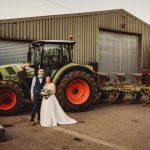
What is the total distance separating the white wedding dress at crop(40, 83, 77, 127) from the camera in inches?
355

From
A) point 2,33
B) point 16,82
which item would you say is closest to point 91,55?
point 2,33

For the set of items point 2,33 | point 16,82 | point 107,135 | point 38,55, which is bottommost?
point 107,135

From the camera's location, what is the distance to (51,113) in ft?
30.2

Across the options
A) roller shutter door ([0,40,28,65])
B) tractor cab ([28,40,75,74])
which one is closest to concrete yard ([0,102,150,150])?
tractor cab ([28,40,75,74])

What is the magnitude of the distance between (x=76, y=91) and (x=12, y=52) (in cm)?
607

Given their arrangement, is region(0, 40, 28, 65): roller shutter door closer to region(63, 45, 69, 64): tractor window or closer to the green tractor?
the green tractor

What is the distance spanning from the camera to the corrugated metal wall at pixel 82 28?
16281 millimetres

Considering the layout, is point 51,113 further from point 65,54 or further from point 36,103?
point 65,54

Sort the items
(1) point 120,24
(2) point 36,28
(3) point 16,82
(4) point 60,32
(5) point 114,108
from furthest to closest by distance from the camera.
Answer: (1) point 120,24, (4) point 60,32, (2) point 36,28, (5) point 114,108, (3) point 16,82

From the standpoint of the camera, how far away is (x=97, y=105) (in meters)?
13.1

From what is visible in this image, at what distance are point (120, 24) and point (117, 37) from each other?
92cm

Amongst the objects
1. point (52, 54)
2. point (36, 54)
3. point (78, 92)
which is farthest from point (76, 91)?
point (36, 54)

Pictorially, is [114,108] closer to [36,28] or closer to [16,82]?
[16,82]

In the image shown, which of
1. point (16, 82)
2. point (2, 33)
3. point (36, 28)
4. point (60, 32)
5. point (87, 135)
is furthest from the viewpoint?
point (60, 32)
